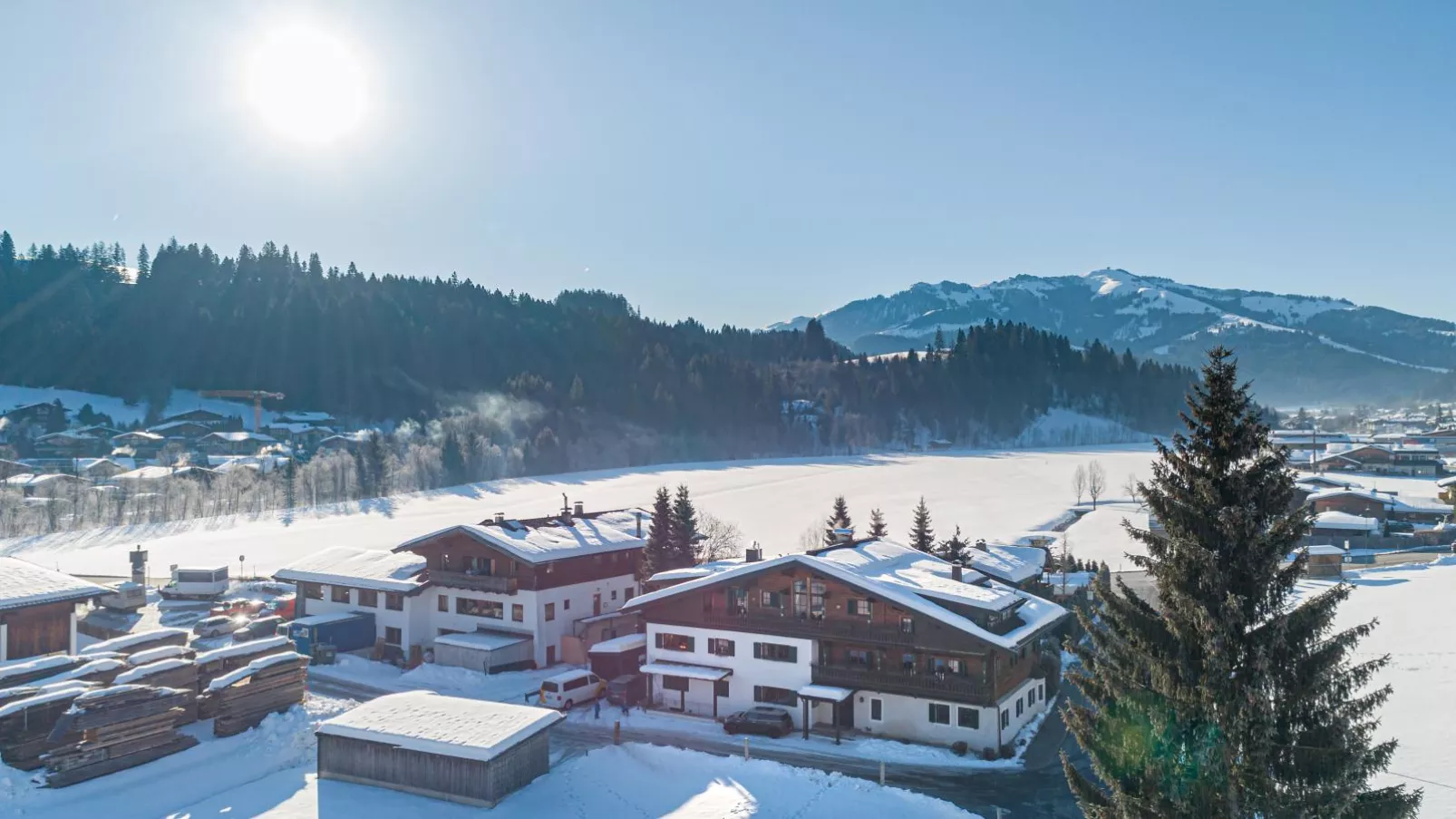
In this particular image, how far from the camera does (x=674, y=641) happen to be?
1416 inches

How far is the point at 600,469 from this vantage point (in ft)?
451

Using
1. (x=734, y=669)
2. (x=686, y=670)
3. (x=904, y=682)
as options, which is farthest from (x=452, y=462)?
(x=904, y=682)

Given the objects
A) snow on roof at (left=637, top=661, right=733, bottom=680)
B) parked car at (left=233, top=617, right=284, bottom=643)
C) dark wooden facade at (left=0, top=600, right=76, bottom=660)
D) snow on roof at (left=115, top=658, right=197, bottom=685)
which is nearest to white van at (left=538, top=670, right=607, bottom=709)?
snow on roof at (left=637, top=661, right=733, bottom=680)

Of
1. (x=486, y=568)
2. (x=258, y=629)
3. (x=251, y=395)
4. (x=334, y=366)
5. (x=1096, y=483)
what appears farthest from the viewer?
(x=334, y=366)

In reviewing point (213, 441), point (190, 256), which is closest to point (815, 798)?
point (213, 441)

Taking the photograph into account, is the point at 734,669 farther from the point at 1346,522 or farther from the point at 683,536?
the point at 1346,522

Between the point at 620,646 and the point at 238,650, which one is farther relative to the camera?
the point at 620,646

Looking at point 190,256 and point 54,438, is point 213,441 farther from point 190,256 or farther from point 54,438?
point 190,256

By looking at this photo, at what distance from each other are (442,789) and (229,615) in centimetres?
2973

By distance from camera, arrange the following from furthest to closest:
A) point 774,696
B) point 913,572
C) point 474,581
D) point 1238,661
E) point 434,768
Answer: point 474,581 → point 913,572 → point 774,696 → point 434,768 → point 1238,661

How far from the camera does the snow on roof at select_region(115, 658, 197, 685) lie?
29.5 meters

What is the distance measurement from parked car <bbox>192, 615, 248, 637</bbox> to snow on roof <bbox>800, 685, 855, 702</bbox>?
105 ft

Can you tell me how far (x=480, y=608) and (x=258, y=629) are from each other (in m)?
12.5

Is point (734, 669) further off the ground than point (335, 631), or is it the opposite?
point (734, 669)
